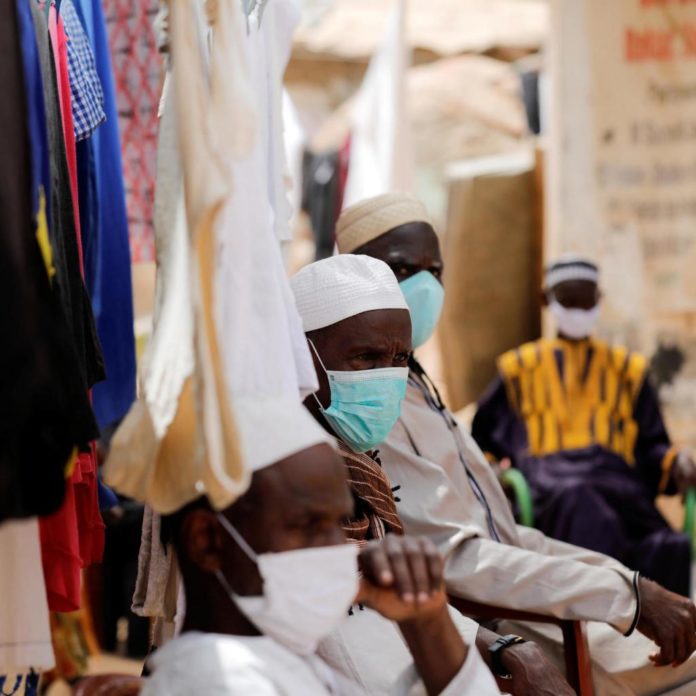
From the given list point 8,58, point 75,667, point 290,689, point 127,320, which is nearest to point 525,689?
point 290,689

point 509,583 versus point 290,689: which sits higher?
point 290,689

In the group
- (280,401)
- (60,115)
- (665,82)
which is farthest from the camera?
(665,82)

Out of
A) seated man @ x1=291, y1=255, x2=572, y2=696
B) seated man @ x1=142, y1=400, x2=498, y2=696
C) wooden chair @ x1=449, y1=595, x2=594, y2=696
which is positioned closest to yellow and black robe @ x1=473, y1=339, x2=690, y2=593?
wooden chair @ x1=449, y1=595, x2=594, y2=696

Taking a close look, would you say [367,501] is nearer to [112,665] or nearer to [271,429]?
[271,429]

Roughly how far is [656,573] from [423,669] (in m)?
3.38

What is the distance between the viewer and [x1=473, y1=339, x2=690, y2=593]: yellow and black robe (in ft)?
17.6

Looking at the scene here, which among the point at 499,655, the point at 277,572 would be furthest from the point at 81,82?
the point at 499,655

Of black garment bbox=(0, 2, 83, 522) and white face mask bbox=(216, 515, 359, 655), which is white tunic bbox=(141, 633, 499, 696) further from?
black garment bbox=(0, 2, 83, 522)

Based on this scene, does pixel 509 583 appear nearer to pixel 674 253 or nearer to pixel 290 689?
pixel 290 689

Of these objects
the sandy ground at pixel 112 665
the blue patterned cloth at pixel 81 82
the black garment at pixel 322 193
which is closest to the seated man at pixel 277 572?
the blue patterned cloth at pixel 81 82

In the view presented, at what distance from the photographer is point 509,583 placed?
3.12 meters

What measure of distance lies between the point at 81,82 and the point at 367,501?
1144 millimetres

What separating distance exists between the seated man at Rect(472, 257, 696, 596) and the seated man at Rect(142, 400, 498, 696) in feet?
11.4

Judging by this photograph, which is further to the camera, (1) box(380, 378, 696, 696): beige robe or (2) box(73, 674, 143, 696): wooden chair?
(1) box(380, 378, 696, 696): beige robe
